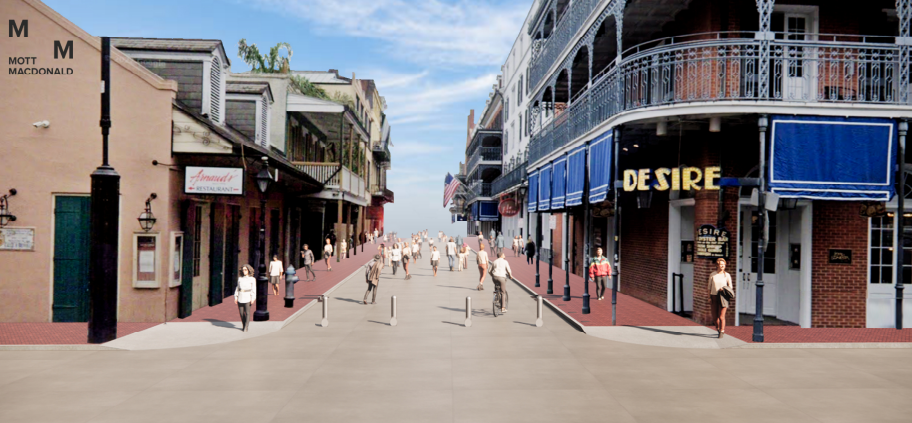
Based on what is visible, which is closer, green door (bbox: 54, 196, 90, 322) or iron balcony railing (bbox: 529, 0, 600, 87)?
green door (bbox: 54, 196, 90, 322)

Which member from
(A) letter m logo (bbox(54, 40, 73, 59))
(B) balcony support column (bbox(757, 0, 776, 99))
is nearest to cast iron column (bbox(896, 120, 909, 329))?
(B) balcony support column (bbox(757, 0, 776, 99))

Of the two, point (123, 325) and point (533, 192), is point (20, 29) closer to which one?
point (123, 325)

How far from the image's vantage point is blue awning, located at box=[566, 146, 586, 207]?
62.6 ft

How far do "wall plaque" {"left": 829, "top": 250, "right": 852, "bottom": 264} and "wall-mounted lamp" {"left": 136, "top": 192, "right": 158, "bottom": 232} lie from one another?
16.0 metres

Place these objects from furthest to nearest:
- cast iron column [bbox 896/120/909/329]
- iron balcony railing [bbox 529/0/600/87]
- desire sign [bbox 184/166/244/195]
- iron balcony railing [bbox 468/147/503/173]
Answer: iron balcony railing [bbox 468/147/503/173], iron balcony railing [bbox 529/0/600/87], desire sign [bbox 184/166/244/195], cast iron column [bbox 896/120/909/329]

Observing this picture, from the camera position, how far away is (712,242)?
14.9 metres

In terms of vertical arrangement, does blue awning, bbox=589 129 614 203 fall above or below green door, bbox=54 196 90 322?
above

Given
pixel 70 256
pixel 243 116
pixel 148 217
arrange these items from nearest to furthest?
pixel 148 217 < pixel 70 256 < pixel 243 116

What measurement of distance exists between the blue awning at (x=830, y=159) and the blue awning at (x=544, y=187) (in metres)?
11.6

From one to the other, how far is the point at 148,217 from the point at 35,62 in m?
4.53

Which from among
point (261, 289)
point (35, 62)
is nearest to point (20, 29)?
point (35, 62)

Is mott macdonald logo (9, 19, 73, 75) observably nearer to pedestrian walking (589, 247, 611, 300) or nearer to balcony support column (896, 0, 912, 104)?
pedestrian walking (589, 247, 611, 300)

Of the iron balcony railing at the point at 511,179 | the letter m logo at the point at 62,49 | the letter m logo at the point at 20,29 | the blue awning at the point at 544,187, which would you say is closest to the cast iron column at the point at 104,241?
the letter m logo at the point at 62,49

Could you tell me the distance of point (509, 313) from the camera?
17.7 meters
